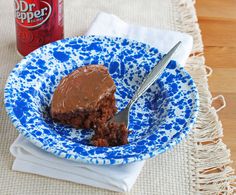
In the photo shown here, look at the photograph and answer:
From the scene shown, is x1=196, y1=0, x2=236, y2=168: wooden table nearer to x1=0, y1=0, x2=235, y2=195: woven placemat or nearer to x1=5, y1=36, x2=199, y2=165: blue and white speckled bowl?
x1=0, y1=0, x2=235, y2=195: woven placemat

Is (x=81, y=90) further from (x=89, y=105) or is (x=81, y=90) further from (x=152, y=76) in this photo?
(x=152, y=76)

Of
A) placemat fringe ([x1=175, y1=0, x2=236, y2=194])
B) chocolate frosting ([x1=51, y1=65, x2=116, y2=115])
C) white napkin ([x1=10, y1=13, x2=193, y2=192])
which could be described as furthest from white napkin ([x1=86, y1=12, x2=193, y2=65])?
white napkin ([x1=10, y1=13, x2=193, y2=192])

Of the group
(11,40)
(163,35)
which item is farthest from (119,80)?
(11,40)

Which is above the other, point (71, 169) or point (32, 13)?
point (32, 13)

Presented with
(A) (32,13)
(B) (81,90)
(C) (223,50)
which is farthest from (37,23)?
(C) (223,50)

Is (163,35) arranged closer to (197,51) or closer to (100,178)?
(197,51)

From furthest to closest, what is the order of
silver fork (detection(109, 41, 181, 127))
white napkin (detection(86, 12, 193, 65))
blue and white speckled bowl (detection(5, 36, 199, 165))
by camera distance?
1. white napkin (detection(86, 12, 193, 65))
2. silver fork (detection(109, 41, 181, 127))
3. blue and white speckled bowl (detection(5, 36, 199, 165))

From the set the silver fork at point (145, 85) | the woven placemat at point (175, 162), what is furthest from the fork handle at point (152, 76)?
the woven placemat at point (175, 162)
